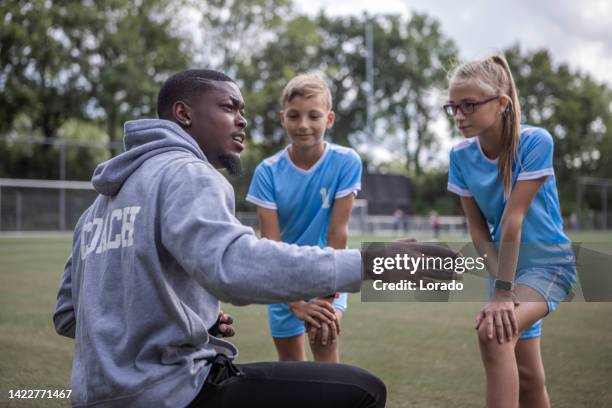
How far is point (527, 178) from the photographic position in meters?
3.02

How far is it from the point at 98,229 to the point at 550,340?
5.87 m

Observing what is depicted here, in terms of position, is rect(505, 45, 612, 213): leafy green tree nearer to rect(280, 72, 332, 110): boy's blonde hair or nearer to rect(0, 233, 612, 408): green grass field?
rect(0, 233, 612, 408): green grass field

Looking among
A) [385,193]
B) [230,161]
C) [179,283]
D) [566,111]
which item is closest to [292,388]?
[179,283]

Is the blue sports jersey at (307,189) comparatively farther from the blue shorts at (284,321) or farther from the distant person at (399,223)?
the distant person at (399,223)

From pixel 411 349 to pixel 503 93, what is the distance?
12.2ft

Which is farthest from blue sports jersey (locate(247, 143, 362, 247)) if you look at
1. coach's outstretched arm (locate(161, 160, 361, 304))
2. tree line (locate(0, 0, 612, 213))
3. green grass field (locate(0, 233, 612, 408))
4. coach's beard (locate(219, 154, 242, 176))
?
tree line (locate(0, 0, 612, 213))

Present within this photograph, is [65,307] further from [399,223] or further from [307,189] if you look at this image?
[399,223]

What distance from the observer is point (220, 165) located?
2.22 m

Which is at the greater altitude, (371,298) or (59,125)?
(59,125)

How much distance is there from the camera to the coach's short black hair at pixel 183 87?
2166mm

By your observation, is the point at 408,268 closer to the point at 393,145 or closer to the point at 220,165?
the point at 220,165

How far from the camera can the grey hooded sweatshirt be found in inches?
66.4

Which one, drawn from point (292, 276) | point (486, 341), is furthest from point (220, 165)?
point (486, 341)

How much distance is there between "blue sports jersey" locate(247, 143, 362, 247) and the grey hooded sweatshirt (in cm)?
195
